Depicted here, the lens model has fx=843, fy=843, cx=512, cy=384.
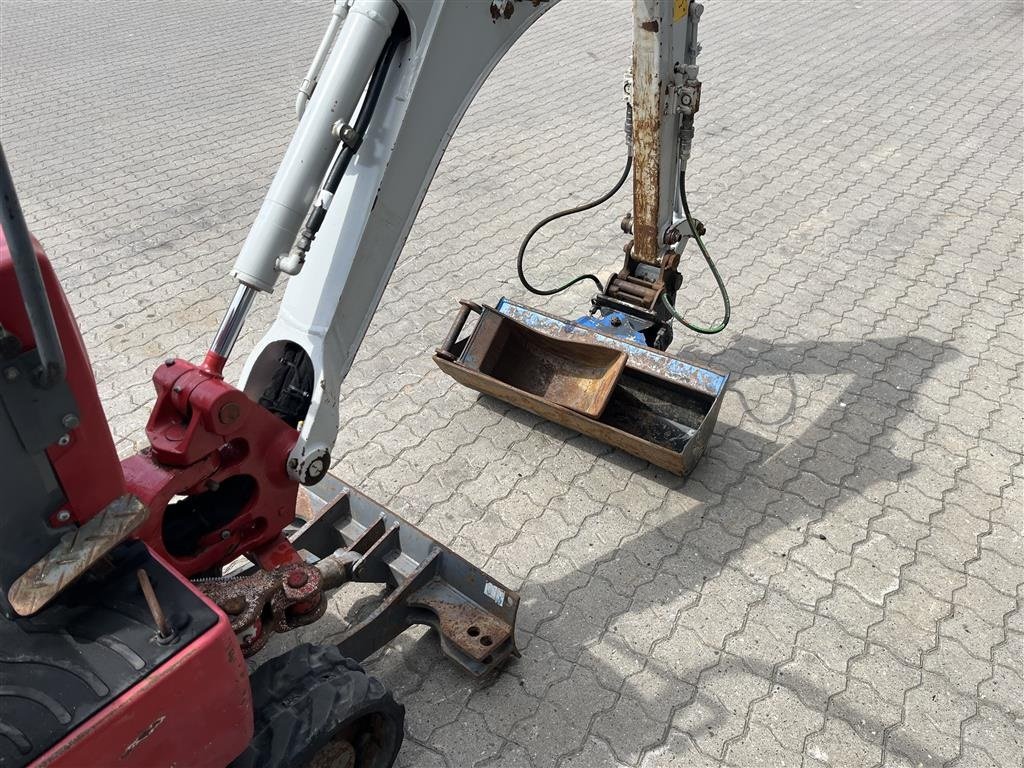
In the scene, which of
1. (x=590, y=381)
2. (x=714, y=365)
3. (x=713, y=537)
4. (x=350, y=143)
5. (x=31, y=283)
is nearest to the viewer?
(x=31, y=283)

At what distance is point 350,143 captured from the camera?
8.15ft

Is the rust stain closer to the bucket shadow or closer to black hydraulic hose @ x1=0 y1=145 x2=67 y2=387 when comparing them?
the bucket shadow

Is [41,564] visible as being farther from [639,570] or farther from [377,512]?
[639,570]

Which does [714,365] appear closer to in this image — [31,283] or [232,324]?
[232,324]

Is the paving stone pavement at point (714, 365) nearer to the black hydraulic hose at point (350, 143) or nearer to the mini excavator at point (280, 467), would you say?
the mini excavator at point (280, 467)

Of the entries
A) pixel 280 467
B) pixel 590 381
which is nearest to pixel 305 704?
pixel 280 467

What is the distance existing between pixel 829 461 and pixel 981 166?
4446 mm

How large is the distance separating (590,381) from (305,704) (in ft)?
7.63

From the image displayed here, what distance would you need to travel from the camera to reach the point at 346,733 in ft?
8.98

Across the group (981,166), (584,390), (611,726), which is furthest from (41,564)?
(981,166)

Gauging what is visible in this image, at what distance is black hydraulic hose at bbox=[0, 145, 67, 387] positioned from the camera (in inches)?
60.3

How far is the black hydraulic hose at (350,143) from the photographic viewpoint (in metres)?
2.46

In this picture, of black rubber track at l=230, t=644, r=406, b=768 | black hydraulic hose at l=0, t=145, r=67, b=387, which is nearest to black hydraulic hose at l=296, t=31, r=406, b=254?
black hydraulic hose at l=0, t=145, r=67, b=387

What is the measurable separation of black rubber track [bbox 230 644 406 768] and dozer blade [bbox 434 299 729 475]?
5.91ft
